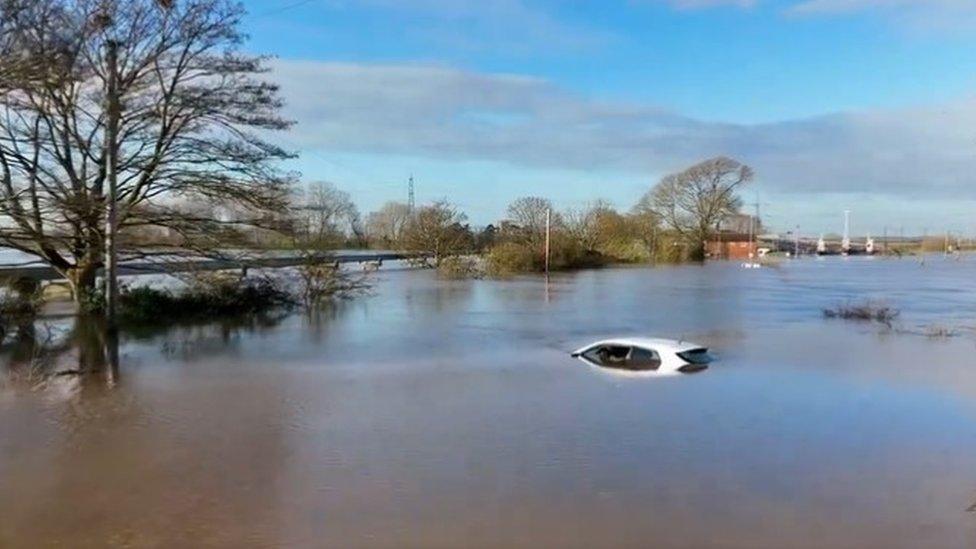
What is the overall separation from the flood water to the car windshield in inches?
21.4

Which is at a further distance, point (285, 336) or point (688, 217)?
point (688, 217)

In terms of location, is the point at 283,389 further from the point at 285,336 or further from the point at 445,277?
the point at 445,277

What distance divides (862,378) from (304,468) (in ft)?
29.7

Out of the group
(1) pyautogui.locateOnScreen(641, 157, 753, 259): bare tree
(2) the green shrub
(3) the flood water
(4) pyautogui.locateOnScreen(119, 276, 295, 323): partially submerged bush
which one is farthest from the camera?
(1) pyautogui.locateOnScreen(641, 157, 753, 259): bare tree

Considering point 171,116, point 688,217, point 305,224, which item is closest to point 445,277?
point 305,224

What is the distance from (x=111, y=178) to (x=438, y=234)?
26068 mm

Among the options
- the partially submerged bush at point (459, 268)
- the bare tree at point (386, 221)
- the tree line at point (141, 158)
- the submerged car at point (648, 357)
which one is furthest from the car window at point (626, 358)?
the bare tree at point (386, 221)

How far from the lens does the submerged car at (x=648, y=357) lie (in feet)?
41.5

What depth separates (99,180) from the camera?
59.9 feet

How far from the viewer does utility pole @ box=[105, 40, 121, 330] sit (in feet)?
55.8

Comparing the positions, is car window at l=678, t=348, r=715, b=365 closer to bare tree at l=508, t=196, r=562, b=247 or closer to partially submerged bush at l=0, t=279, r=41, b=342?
partially submerged bush at l=0, t=279, r=41, b=342

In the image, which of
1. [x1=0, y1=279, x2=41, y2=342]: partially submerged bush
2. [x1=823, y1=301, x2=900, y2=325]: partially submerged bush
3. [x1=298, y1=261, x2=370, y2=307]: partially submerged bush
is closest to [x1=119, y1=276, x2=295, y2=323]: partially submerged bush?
[x1=298, y1=261, x2=370, y2=307]: partially submerged bush

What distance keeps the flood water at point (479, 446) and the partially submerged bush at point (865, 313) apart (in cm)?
445

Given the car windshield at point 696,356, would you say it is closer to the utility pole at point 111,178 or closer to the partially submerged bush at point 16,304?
the utility pole at point 111,178
